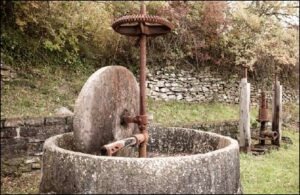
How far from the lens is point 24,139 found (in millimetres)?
6613

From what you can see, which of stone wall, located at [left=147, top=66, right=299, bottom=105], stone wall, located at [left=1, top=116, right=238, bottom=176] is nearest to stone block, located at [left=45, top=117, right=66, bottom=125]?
stone wall, located at [left=1, top=116, right=238, bottom=176]

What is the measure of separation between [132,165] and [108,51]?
8.59 metres

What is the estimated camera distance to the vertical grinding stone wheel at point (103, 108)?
3.06 m

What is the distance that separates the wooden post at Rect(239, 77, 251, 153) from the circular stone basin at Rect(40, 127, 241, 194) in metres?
6.28

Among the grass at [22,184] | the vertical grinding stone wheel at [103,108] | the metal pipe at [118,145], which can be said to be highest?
the vertical grinding stone wheel at [103,108]

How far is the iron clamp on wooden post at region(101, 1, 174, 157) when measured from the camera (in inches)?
122

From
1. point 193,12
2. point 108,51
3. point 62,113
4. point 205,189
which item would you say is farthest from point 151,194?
point 193,12

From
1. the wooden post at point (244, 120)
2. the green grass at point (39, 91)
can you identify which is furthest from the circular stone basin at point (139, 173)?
the wooden post at point (244, 120)

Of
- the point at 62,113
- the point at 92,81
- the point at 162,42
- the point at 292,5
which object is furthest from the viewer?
the point at 292,5

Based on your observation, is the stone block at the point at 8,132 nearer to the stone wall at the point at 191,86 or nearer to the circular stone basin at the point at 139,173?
the circular stone basin at the point at 139,173

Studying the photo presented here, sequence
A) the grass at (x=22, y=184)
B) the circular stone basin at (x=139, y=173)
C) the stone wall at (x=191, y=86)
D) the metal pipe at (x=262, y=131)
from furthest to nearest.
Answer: the stone wall at (x=191, y=86) → the metal pipe at (x=262, y=131) → the grass at (x=22, y=184) → the circular stone basin at (x=139, y=173)

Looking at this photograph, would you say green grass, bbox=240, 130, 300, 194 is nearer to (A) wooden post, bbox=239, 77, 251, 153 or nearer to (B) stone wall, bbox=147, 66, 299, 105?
(A) wooden post, bbox=239, 77, 251, 153

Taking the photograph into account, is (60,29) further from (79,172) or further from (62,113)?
(79,172)

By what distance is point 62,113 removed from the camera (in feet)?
24.5
